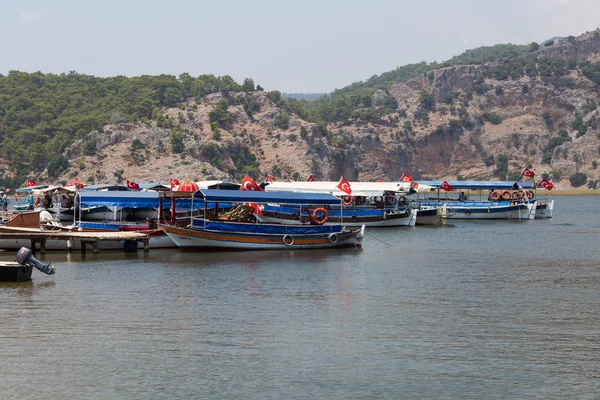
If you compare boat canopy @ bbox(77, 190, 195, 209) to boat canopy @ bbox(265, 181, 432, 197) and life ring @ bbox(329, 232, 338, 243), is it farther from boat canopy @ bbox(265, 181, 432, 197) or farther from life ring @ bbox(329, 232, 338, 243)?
boat canopy @ bbox(265, 181, 432, 197)

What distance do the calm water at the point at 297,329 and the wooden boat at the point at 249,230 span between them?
2.05 meters

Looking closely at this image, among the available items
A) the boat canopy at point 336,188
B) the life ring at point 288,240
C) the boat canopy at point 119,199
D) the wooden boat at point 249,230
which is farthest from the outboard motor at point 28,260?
the boat canopy at point 336,188

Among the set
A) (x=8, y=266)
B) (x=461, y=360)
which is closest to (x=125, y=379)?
(x=461, y=360)

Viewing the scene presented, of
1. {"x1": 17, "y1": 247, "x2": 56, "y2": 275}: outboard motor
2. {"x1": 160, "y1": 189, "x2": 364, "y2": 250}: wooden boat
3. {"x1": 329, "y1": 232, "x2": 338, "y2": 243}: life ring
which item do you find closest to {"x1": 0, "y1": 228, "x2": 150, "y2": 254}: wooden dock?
{"x1": 160, "y1": 189, "x2": 364, "y2": 250}: wooden boat

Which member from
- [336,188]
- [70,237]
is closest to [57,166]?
[336,188]

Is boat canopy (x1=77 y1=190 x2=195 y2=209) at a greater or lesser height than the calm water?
greater

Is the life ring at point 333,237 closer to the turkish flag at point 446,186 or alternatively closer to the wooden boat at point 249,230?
the wooden boat at point 249,230

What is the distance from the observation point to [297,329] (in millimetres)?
31391

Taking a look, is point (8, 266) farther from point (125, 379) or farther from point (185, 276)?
point (125, 379)

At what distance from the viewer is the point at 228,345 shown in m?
28.6

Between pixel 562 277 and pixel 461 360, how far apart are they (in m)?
22.1

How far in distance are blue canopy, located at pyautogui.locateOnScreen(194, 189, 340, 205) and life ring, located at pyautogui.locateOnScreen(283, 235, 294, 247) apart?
7.97 feet

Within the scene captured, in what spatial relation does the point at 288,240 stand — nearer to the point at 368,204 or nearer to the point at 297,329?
the point at 297,329

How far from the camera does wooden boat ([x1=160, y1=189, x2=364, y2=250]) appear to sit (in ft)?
179
